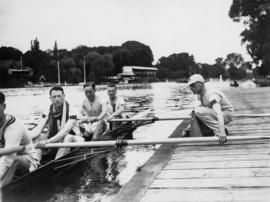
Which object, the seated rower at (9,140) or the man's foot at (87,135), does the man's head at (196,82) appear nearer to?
the seated rower at (9,140)

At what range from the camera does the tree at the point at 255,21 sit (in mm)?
29073

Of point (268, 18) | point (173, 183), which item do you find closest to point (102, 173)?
point (173, 183)

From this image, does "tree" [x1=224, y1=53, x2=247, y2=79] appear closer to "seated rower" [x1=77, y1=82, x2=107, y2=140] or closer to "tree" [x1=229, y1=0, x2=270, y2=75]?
"tree" [x1=229, y1=0, x2=270, y2=75]

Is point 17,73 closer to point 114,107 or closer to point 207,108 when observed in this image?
point 114,107

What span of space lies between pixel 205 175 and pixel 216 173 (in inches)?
6.0

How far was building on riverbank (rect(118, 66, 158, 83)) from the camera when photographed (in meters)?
119

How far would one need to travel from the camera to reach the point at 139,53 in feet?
460

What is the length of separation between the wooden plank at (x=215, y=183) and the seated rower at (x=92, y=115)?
141 inches

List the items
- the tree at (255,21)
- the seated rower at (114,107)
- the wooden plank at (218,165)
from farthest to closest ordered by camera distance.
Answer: the tree at (255,21), the seated rower at (114,107), the wooden plank at (218,165)

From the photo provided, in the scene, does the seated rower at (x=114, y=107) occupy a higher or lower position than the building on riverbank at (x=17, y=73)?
lower

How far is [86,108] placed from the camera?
851 cm

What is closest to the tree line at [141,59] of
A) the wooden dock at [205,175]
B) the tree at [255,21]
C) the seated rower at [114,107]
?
the tree at [255,21]

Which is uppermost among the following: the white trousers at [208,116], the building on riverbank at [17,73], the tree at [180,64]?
the tree at [180,64]

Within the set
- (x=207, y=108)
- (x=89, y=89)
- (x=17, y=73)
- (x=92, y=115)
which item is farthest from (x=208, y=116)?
(x=17, y=73)
